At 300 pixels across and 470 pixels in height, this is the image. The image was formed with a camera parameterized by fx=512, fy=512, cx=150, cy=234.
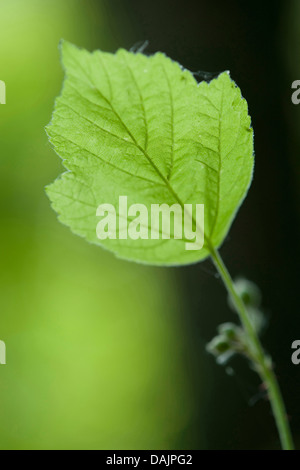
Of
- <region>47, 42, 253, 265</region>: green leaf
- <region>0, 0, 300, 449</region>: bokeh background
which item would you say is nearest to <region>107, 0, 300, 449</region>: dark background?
<region>0, 0, 300, 449</region>: bokeh background

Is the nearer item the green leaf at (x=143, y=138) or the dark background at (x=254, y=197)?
the green leaf at (x=143, y=138)

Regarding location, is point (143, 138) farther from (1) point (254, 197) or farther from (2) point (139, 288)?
(2) point (139, 288)

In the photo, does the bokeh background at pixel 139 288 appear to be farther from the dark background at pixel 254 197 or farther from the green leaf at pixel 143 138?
the green leaf at pixel 143 138

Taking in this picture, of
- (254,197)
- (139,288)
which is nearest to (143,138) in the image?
(254,197)

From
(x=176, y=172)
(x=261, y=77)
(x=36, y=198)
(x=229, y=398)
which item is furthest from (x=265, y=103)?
(x=176, y=172)

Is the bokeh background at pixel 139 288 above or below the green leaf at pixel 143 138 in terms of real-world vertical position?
above

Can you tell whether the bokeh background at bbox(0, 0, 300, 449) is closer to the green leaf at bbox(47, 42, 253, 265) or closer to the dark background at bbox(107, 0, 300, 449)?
the dark background at bbox(107, 0, 300, 449)

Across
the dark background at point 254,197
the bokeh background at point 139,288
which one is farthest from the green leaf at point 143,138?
the bokeh background at point 139,288
